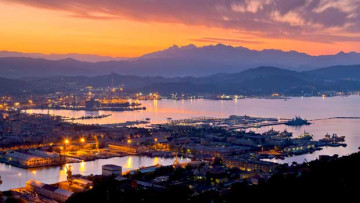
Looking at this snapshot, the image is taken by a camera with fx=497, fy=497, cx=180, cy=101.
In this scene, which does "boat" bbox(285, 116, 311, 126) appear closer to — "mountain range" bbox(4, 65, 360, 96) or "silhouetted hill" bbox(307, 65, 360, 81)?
"mountain range" bbox(4, 65, 360, 96)

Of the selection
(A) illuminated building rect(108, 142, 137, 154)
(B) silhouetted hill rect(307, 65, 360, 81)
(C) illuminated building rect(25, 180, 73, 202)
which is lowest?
(C) illuminated building rect(25, 180, 73, 202)

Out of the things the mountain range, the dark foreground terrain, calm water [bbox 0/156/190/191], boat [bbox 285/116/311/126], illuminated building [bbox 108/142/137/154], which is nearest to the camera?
the dark foreground terrain

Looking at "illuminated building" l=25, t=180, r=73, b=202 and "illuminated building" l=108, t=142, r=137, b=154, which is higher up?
"illuminated building" l=108, t=142, r=137, b=154

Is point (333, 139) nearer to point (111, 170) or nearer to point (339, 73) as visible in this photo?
point (111, 170)

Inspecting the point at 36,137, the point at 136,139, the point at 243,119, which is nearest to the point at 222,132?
the point at 136,139

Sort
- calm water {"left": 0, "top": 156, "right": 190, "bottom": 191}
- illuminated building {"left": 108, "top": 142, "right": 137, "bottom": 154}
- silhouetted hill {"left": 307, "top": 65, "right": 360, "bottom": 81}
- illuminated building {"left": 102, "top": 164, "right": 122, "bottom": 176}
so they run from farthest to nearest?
silhouetted hill {"left": 307, "top": 65, "right": 360, "bottom": 81}
illuminated building {"left": 108, "top": 142, "right": 137, "bottom": 154}
calm water {"left": 0, "top": 156, "right": 190, "bottom": 191}
illuminated building {"left": 102, "top": 164, "right": 122, "bottom": 176}

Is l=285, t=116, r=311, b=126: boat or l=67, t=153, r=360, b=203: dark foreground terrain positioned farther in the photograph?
l=285, t=116, r=311, b=126: boat

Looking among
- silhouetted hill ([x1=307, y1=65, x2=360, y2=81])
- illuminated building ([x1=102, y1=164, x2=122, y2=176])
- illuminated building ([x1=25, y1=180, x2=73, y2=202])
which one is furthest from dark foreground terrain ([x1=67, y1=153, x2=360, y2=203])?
silhouetted hill ([x1=307, y1=65, x2=360, y2=81])

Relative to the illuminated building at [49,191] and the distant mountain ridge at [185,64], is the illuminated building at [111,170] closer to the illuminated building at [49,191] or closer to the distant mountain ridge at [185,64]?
the illuminated building at [49,191]

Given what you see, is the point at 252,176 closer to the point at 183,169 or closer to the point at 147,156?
the point at 183,169

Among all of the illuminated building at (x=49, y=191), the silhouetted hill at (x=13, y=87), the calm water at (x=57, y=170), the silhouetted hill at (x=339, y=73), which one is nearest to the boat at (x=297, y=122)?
the calm water at (x=57, y=170)
